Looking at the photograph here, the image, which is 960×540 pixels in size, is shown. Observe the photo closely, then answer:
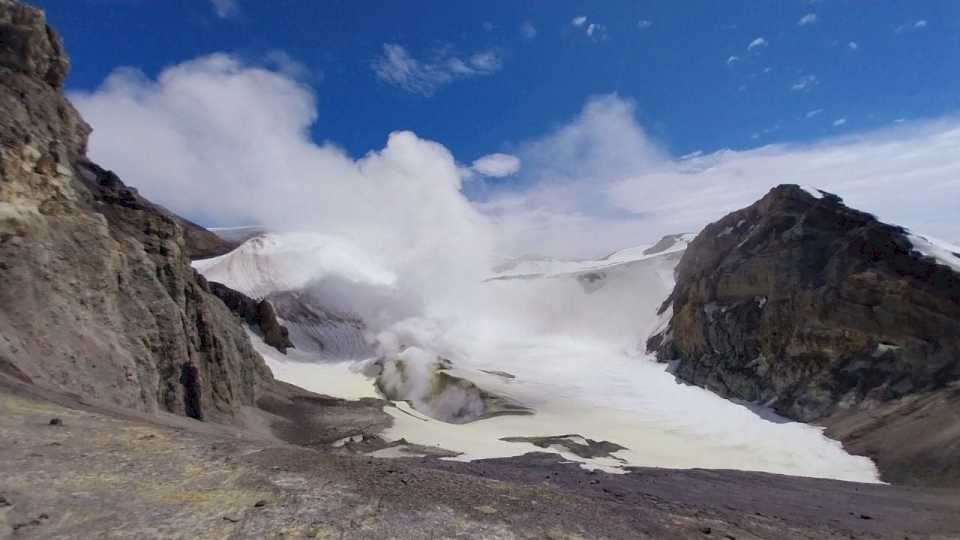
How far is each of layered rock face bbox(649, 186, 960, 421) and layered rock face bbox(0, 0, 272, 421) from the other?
35.2 m

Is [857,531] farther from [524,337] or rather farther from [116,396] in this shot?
[524,337]

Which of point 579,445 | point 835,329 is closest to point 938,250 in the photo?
point 835,329

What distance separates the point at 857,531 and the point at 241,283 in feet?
255

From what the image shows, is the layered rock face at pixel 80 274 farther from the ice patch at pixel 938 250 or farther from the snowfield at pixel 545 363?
the ice patch at pixel 938 250

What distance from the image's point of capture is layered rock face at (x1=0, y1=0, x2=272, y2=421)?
1526 cm

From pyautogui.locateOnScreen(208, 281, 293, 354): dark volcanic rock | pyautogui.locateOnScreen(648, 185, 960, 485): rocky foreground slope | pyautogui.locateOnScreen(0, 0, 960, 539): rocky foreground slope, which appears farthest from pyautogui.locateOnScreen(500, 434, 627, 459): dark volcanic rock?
pyautogui.locateOnScreen(208, 281, 293, 354): dark volcanic rock

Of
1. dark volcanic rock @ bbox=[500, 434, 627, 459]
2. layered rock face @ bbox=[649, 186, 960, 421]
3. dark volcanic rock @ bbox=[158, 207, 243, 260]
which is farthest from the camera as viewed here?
dark volcanic rock @ bbox=[158, 207, 243, 260]

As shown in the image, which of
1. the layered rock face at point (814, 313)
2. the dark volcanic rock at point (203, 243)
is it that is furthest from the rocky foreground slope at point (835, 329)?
the dark volcanic rock at point (203, 243)

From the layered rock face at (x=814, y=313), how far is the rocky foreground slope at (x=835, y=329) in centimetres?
8

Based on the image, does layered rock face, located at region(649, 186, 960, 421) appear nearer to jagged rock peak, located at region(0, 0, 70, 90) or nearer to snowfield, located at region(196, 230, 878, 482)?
snowfield, located at region(196, 230, 878, 482)

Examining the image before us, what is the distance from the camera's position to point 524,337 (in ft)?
278

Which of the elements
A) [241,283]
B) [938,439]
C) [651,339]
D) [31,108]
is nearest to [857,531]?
[938,439]

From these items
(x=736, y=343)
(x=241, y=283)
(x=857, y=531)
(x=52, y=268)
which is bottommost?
(x=857, y=531)

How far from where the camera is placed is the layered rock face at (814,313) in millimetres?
34875
